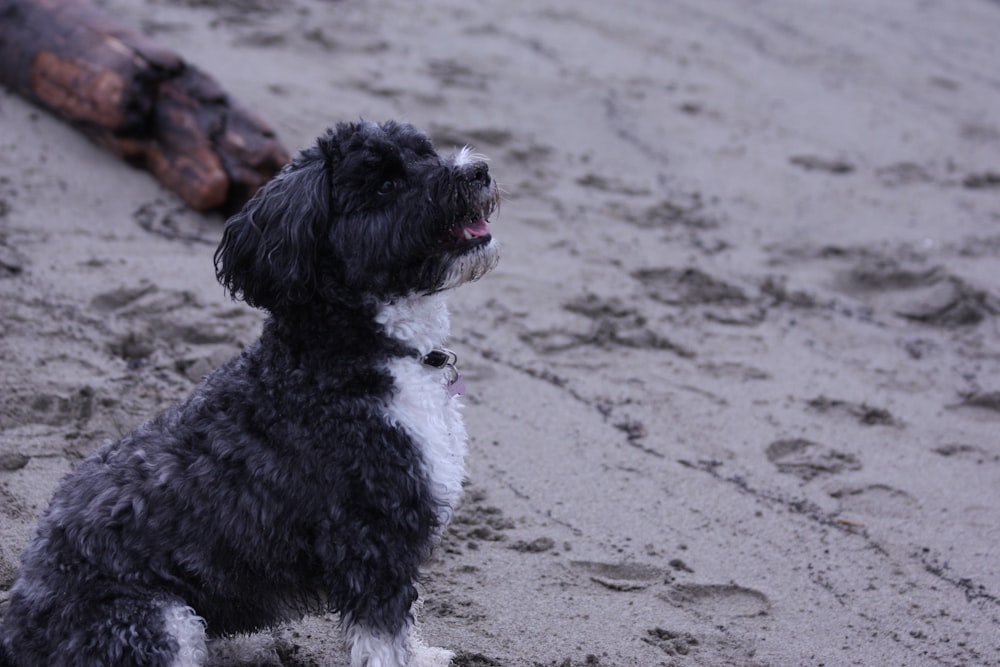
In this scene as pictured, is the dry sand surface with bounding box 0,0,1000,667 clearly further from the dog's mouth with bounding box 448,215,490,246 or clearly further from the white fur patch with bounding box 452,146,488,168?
the white fur patch with bounding box 452,146,488,168

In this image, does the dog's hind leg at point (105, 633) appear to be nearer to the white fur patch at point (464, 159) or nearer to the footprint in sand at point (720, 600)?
the white fur patch at point (464, 159)

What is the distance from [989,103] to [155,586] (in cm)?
906

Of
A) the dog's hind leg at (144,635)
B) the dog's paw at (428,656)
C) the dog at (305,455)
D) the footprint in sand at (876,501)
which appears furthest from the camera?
the footprint in sand at (876,501)

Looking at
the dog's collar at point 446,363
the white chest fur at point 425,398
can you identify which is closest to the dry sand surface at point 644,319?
the white chest fur at point 425,398

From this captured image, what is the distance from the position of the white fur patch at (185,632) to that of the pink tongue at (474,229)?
4.60ft

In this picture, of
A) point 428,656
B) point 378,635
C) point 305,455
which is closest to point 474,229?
point 305,455

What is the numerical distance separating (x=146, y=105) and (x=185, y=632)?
4263 mm

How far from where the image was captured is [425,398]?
3432mm

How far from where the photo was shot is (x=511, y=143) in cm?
809

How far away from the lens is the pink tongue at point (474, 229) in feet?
11.4

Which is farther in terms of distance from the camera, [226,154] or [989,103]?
[989,103]

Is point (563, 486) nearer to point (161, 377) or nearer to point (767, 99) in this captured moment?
point (161, 377)

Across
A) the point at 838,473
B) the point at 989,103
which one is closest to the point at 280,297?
the point at 838,473

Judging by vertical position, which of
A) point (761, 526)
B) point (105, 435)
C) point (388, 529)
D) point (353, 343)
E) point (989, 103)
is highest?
point (989, 103)
